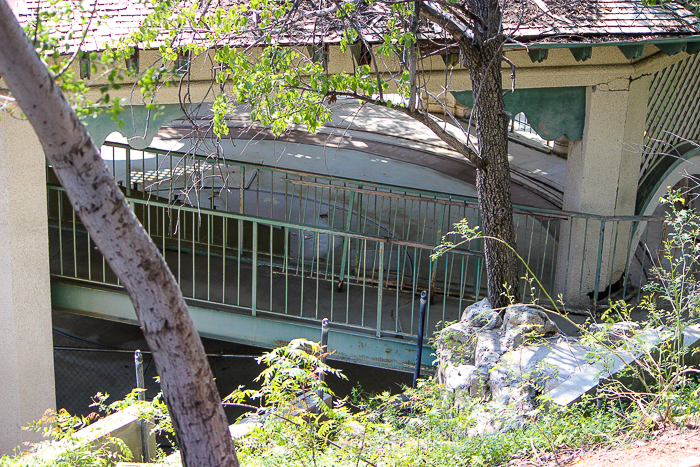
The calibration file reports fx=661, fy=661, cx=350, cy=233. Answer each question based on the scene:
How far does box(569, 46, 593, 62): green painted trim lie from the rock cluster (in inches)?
102

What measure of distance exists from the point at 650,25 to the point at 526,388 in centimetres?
387

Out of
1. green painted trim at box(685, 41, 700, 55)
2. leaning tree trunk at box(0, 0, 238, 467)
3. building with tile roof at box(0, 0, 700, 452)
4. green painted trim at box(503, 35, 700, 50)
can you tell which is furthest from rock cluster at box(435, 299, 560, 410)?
green painted trim at box(685, 41, 700, 55)

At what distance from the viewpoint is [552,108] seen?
7.29m

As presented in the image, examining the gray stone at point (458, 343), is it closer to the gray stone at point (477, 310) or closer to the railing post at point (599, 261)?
the gray stone at point (477, 310)

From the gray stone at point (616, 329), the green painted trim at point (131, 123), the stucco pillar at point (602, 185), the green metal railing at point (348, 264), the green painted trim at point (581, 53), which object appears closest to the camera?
the gray stone at point (616, 329)

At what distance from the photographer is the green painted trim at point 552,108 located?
23.7ft

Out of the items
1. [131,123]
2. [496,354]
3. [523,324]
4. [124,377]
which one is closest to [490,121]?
[523,324]

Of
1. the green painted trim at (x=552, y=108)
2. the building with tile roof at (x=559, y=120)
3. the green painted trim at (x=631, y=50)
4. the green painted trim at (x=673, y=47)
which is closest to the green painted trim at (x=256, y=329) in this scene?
the building with tile roof at (x=559, y=120)

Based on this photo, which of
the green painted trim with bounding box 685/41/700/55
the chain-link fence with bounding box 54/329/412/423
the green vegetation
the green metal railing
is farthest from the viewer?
the chain-link fence with bounding box 54/329/412/423

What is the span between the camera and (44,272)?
→ 6.73 metres

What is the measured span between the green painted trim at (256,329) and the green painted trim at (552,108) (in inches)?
108

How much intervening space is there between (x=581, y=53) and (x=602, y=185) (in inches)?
63.9

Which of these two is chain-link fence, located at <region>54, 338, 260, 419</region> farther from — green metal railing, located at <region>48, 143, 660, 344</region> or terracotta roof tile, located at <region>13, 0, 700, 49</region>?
terracotta roof tile, located at <region>13, 0, 700, 49</region>

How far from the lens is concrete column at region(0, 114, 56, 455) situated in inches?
248
